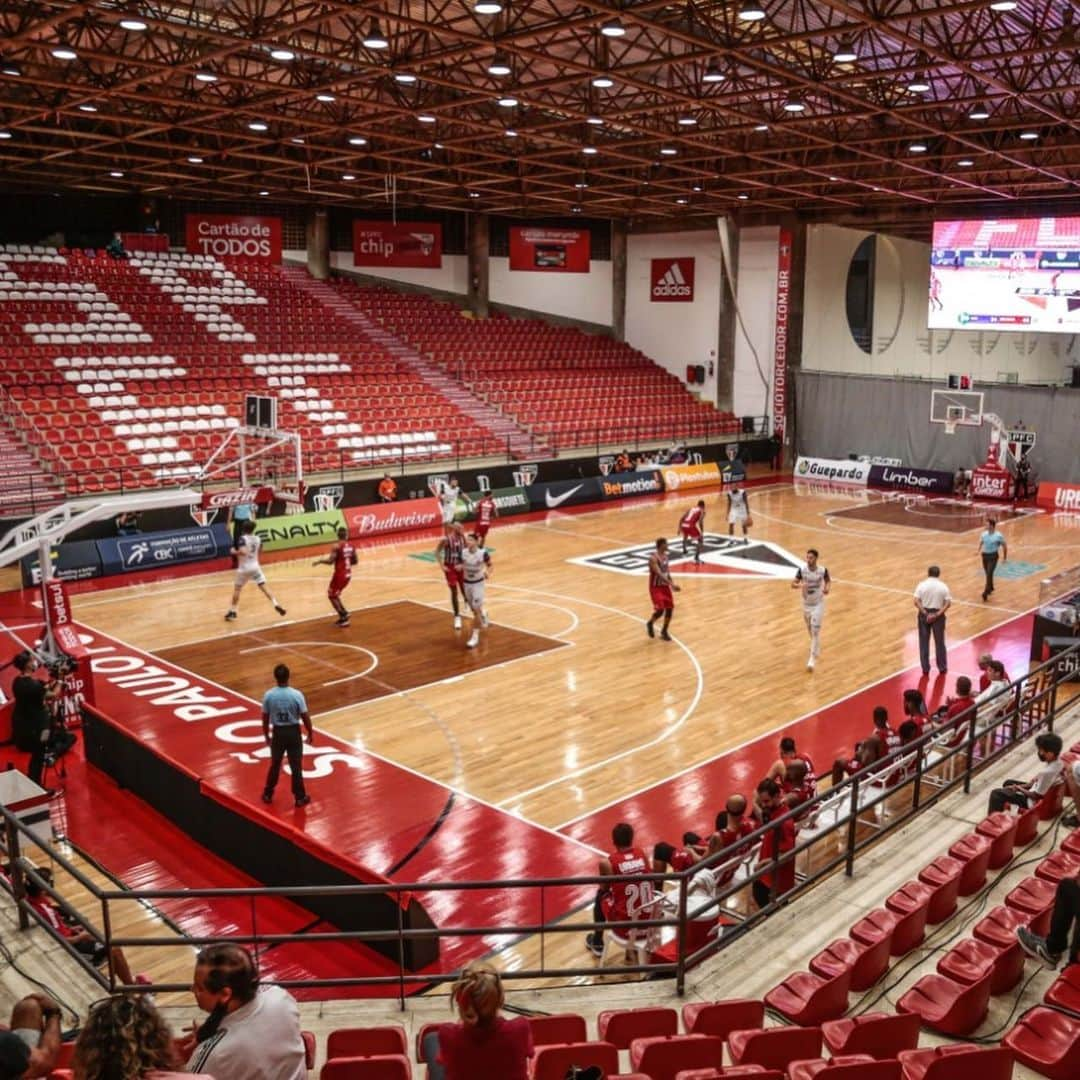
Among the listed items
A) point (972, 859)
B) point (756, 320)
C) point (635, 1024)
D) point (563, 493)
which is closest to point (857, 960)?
point (635, 1024)

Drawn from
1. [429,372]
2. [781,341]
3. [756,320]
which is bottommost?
[429,372]

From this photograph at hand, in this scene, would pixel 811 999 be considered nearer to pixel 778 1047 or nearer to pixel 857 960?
pixel 857 960

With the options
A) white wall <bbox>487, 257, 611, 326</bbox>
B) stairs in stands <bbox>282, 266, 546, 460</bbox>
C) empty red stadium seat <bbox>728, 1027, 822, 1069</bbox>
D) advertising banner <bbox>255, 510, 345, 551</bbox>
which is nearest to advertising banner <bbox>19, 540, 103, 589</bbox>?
advertising banner <bbox>255, 510, 345, 551</bbox>

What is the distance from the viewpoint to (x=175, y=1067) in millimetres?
3428

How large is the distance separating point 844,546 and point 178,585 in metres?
Result: 14.1

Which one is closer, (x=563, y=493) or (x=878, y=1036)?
(x=878, y=1036)

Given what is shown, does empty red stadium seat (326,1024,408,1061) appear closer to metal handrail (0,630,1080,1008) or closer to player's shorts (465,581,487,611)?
metal handrail (0,630,1080,1008)

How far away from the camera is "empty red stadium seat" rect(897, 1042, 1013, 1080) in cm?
488

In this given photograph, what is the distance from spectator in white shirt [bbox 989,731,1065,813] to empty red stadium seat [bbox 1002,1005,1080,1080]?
3.43 m

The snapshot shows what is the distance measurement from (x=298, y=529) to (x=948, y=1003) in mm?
20268

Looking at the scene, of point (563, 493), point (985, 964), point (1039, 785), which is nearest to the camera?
point (985, 964)

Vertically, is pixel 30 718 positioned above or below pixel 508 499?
below

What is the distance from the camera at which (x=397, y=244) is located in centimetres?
3856

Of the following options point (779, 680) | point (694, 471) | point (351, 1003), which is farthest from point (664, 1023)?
point (694, 471)
